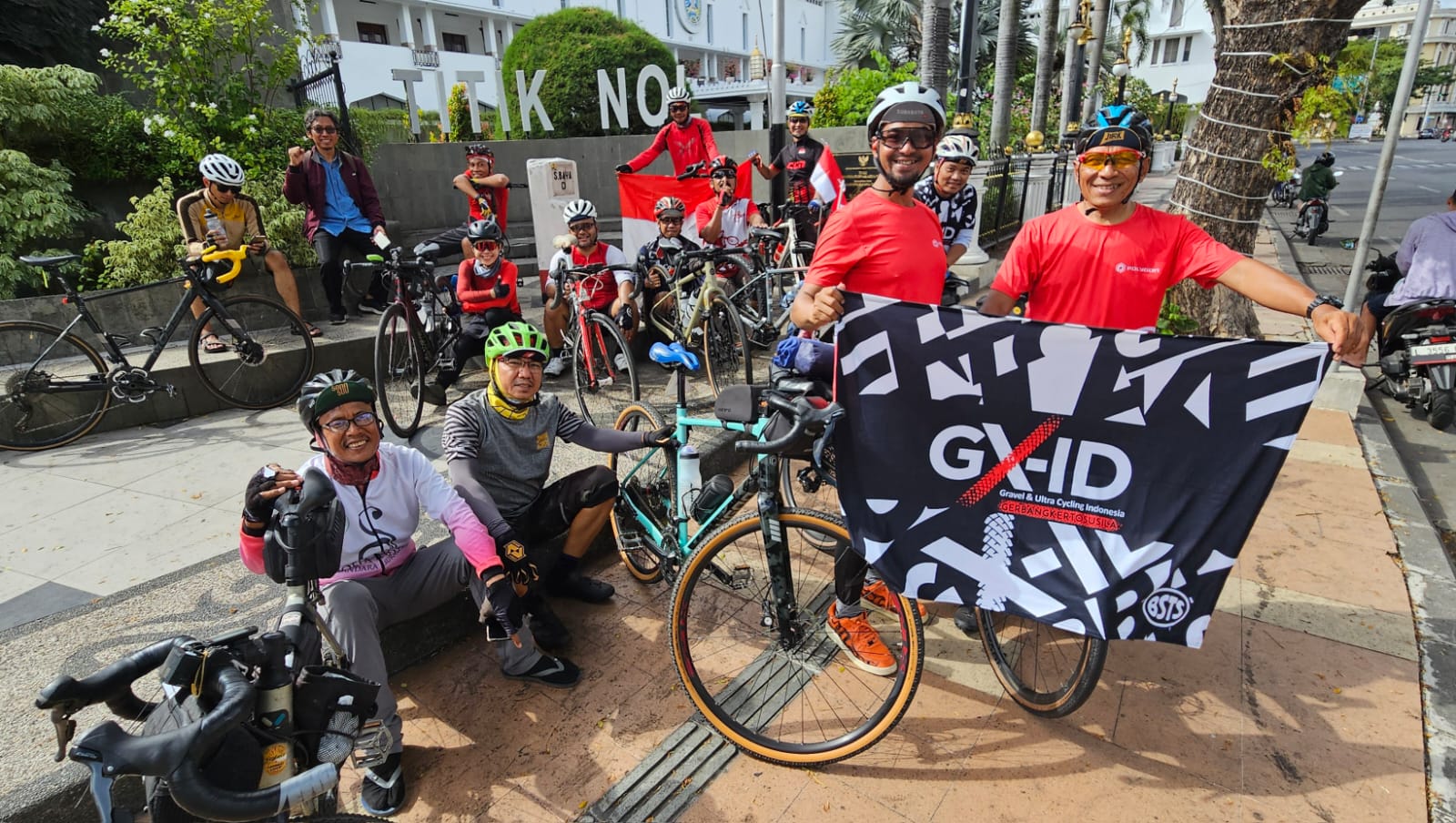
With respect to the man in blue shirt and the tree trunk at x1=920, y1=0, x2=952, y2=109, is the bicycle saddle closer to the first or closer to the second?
the man in blue shirt

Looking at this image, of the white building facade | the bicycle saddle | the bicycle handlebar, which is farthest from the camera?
the white building facade

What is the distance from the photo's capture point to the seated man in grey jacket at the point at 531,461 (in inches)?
127

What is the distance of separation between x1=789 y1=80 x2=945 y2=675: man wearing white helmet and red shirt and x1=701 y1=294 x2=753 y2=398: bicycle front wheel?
9.58ft

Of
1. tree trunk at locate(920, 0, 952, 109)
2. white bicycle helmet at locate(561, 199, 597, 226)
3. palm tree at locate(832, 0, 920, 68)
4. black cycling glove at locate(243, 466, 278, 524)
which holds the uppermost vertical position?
palm tree at locate(832, 0, 920, 68)

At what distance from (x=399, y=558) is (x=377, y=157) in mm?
9267

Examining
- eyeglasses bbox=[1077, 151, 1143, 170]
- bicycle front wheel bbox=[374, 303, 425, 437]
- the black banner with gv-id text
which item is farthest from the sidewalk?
eyeglasses bbox=[1077, 151, 1143, 170]

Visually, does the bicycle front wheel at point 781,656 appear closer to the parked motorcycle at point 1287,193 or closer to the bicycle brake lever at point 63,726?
the bicycle brake lever at point 63,726

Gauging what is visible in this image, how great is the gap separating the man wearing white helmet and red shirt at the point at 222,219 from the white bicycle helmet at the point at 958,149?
16.9ft

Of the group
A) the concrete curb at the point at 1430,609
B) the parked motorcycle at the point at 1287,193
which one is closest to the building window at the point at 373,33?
the parked motorcycle at the point at 1287,193

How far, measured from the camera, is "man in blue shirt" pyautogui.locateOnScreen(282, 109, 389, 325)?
649 cm

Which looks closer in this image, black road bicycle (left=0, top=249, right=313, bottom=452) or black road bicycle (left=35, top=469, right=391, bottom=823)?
black road bicycle (left=35, top=469, right=391, bottom=823)

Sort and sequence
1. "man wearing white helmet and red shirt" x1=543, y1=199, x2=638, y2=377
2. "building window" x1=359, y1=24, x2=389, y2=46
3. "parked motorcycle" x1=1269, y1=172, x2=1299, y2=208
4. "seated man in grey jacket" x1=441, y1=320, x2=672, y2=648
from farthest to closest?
"building window" x1=359, y1=24, x2=389, y2=46
"parked motorcycle" x1=1269, y1=172, x2=1299, y2=208
"man wearing white helmet and red shirt" x1=543, y1=199, x2=638, y2=377
"seated man in grey jacket" x1=441, y1=320, x2=672, y2=648

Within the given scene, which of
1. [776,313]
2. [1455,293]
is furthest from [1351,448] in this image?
[776,313]

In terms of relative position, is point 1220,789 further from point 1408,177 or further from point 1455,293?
point 1408,177
